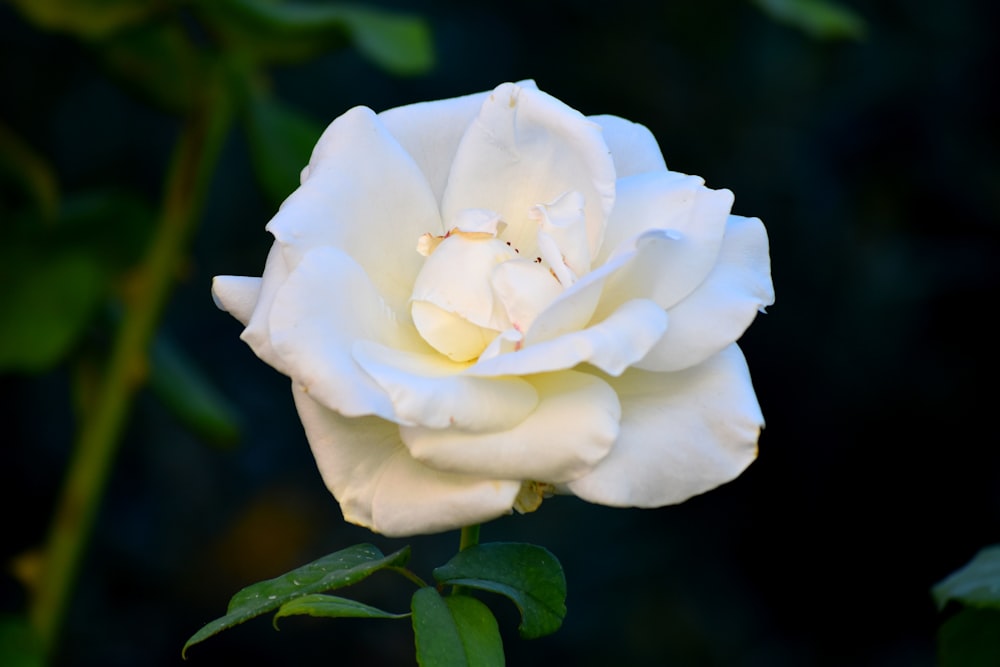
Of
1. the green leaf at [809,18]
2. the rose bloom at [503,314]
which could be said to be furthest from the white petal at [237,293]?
the green leaf at [809,18]

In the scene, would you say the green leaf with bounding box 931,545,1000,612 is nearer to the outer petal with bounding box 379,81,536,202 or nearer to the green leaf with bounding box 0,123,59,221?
the outer petal with bounding box 379,81,536,202

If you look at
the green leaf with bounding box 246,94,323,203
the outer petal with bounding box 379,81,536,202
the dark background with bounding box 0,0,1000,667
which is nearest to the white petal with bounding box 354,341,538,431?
the outer petal with bounding box 379,81,536,202

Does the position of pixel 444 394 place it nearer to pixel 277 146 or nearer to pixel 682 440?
pixel 682 440

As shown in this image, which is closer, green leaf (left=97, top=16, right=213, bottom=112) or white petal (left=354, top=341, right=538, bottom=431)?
white petal (left=354, top=341, right=538, bottom=431)

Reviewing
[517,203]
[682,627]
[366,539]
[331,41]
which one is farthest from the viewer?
[682,627]

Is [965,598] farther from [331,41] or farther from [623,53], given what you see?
[623,53]

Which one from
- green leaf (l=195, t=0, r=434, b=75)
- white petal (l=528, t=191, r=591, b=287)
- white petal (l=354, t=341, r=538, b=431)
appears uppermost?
green leaf (l=195, t=0, r=434, b=75)

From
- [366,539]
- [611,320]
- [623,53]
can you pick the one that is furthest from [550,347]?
[623,53]

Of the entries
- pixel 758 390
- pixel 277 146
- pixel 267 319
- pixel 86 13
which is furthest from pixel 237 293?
pixel 758 390
